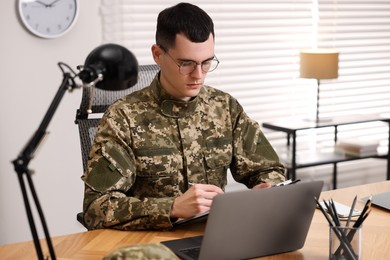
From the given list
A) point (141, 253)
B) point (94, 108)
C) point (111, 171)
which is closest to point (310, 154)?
point (94, 108)

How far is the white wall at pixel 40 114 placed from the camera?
10.1 ft

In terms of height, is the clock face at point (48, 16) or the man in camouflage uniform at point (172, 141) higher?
the clock face at point (48, 16)

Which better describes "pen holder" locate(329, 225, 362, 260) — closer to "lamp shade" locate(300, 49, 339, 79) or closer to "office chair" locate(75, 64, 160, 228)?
"office chair" locate(75, 64, 160, 228)

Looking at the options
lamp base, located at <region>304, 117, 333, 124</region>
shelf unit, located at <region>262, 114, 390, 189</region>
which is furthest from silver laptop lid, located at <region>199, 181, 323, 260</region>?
lamp base, located at <region>304, 117, 333, 124</region>

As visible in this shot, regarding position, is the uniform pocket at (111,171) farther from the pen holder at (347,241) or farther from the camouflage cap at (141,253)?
the camouflage cap at (141,253)

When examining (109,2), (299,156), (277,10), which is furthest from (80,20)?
(299,156)

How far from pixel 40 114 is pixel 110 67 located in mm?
A: 2204

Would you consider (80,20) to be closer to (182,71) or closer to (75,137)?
(75,137)

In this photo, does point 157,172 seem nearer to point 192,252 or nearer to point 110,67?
point 192,252

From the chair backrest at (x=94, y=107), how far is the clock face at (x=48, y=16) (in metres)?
1.07

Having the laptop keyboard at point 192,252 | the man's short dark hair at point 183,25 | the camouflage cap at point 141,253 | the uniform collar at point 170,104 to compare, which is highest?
the man's short dark hair at point 183,25

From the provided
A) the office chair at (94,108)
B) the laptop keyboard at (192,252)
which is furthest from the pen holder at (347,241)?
the office chair at (94,108)

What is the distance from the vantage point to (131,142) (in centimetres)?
187

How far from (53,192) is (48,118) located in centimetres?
240
